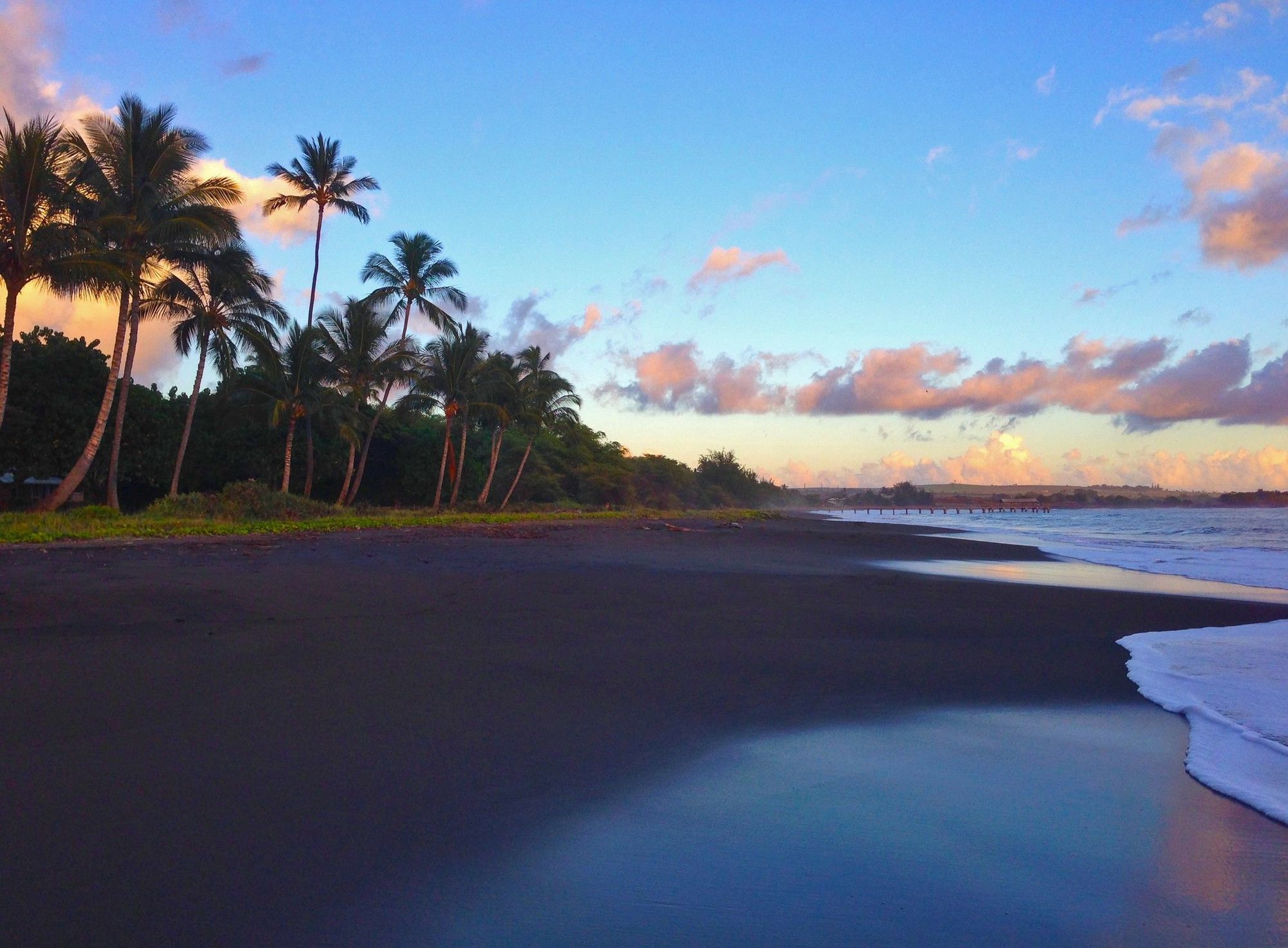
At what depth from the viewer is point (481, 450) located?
4200 cm

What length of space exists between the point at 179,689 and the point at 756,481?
89082 millimetres

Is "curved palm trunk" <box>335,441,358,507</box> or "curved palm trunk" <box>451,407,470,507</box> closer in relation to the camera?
"curved palm trunk" <box>335,441,358,507</box>

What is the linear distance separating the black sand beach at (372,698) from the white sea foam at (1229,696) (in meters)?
0.37

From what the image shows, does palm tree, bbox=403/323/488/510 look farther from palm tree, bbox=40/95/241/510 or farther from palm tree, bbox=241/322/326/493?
palm tree, bbox=40/95/241/510

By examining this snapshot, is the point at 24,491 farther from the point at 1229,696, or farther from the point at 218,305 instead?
the point at 1229,696

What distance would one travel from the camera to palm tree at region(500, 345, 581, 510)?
3859 cm

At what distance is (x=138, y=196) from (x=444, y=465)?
1619 cm

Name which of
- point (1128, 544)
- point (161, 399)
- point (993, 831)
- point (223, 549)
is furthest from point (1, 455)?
point (1128, 544)

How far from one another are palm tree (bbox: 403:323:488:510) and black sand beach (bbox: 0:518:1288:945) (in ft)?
74.0

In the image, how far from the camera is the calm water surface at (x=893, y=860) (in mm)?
2672

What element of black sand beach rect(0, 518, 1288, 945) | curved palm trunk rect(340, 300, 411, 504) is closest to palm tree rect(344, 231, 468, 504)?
curved palm trunk rect(340, 300, 411, 504)

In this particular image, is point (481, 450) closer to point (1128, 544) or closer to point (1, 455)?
point (1, 455)

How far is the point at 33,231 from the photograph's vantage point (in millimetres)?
17000

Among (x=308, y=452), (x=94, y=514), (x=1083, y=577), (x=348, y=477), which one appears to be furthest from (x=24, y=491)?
(x=1083, y=577)
